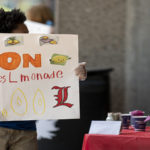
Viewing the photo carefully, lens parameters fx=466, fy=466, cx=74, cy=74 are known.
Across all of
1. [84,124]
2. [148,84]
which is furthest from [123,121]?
[148,84]

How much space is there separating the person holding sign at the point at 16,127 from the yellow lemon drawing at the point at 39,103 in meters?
0.09

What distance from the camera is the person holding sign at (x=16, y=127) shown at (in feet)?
8.04

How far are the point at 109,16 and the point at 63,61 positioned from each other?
468 centimetres

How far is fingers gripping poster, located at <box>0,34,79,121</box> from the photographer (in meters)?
2.49

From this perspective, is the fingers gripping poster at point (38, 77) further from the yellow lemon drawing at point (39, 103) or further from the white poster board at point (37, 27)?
the white poster board at point (37, 27)

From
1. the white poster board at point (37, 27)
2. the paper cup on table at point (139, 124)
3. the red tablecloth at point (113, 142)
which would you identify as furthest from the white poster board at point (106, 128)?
the white poster board at point (37, 27)

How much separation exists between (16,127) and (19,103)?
0.42ft

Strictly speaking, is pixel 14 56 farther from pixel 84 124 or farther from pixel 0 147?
pixel 84 124

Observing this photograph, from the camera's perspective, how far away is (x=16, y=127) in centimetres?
248

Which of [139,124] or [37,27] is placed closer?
[139,124]

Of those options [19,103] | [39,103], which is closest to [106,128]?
[39,103]

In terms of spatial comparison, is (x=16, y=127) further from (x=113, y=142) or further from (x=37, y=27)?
(x=37, y=27)

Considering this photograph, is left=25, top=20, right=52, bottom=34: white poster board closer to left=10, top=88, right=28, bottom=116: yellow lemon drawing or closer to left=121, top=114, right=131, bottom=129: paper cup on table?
left=121, top=114, right=131, bottom=129: paper cup on table

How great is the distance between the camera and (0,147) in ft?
7.96
